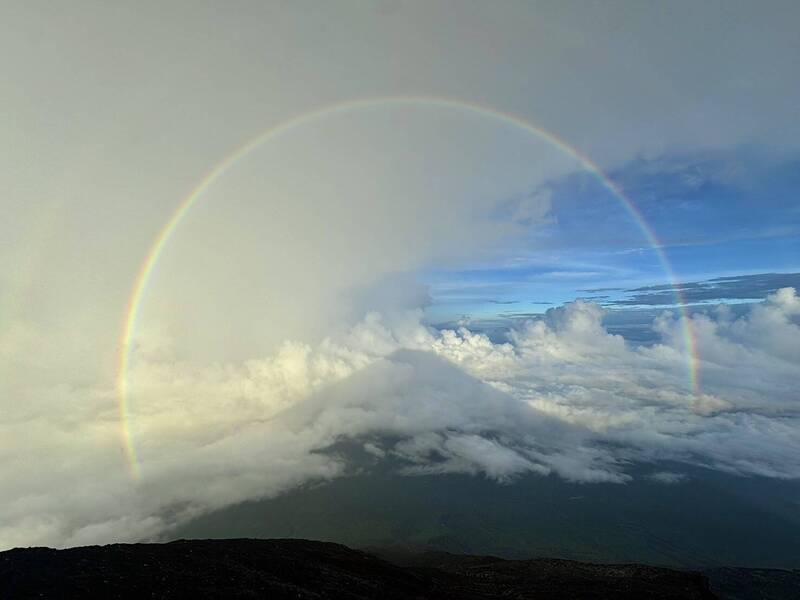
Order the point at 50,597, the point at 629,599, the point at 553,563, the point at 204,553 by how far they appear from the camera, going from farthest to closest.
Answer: the point at 553,563, the point at 629,599, the point at 204,553, the point at 50,597

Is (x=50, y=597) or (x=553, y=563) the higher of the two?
(x=50, y=597)

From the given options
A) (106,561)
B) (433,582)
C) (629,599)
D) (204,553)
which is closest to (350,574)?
(433,582)

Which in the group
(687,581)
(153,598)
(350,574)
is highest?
(153,598)

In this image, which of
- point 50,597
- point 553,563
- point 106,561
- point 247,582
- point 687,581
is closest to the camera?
point 50,597

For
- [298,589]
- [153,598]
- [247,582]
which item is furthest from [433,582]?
[153,598]

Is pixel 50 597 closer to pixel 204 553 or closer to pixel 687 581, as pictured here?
pixel 204 553

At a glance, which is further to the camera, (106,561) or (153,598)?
(106,561)

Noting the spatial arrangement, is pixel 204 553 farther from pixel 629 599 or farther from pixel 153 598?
pixel 629 599
